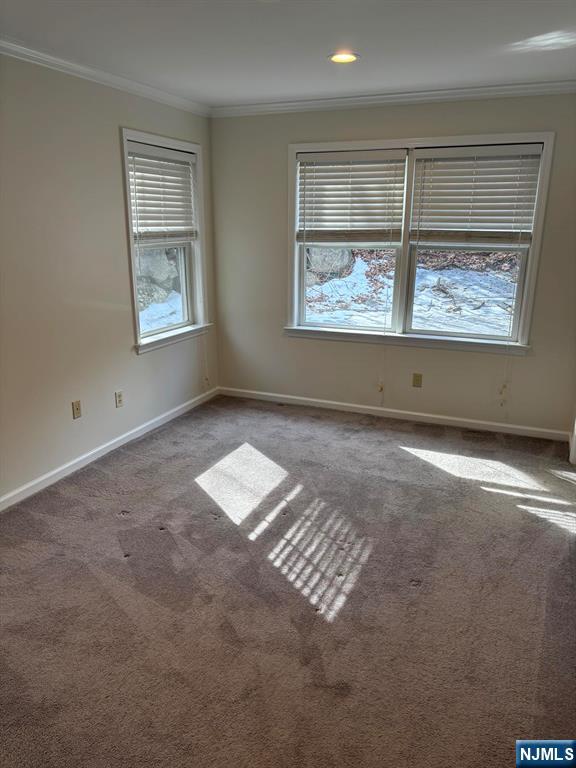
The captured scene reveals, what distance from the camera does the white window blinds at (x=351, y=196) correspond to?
423 centimetres

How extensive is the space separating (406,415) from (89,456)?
252 cm

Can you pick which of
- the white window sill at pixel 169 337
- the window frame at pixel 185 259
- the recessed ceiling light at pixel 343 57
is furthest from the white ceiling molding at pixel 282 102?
the white window sill at pixel 169 337

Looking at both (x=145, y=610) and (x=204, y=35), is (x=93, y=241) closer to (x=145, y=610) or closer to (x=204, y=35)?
(x=204, y=35)

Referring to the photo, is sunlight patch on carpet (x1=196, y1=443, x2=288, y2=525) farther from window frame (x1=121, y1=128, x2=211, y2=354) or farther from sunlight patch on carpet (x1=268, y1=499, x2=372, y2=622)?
window frame (x1=121, y1=128, x2=211, y2=354)

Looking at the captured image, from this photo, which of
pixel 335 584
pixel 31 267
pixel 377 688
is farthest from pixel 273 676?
pixel 31 267

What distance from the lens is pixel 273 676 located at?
6.51 feet

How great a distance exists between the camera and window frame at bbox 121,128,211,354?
3781 mm

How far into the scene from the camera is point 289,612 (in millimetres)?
2307

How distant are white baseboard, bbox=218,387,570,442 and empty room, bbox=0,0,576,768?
Answer: 0.09 ft

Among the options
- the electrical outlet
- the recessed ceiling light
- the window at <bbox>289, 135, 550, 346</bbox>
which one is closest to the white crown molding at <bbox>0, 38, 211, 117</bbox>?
the window at <bbox>289, 135, 550, 346</bbox>

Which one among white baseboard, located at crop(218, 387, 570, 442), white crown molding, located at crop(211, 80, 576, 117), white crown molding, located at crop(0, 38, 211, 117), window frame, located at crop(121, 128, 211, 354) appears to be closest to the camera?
white crown molding, located at crop(0, 38, 211, 117)

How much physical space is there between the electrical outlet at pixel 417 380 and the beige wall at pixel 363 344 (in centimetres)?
5

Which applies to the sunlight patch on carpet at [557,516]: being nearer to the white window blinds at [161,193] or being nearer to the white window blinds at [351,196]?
the white window blinds at [351,196]

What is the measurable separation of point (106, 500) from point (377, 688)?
192cm
